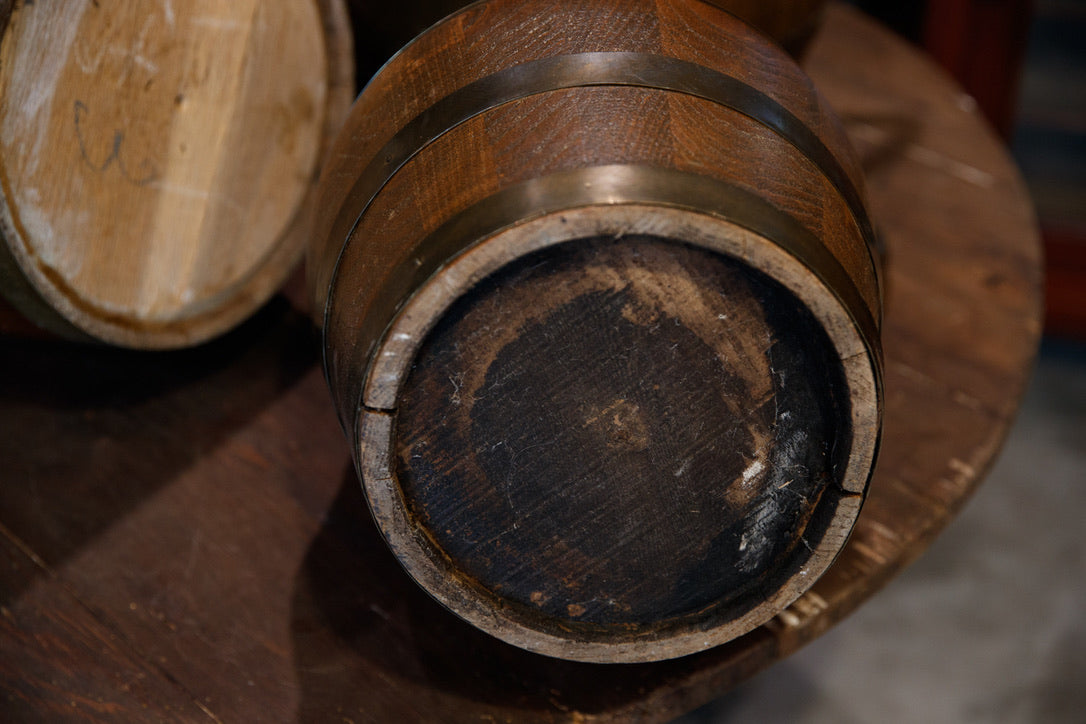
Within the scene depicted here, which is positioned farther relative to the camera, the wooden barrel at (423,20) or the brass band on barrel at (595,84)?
the wooden barrel at (423,20)

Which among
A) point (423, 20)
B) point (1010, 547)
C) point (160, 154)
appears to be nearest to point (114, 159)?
point (160, 154)

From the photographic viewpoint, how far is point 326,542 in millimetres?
1373

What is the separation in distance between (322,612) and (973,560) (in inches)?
76.4

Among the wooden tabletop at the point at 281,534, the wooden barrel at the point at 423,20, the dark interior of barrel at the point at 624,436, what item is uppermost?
the wooden barrel at the point at 423,20

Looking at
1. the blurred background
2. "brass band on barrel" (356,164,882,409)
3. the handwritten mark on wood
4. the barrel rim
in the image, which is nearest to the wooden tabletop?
the barrel rim

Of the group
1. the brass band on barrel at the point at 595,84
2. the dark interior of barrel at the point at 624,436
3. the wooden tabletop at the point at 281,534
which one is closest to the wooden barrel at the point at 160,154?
the wooden tabletop at the point at 281,534

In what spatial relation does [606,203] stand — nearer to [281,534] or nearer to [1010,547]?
[281,534]

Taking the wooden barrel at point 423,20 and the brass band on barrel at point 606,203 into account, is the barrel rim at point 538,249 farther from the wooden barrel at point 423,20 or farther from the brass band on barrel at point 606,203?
the wooden barrel at point 423,20

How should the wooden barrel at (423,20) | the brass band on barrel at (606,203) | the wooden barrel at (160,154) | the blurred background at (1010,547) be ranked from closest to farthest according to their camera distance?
the brass band on barrel at (606,203)
the wooden barrel at (160,154)
the wooden barrel at (423,20)
the blurred background at (1010,547)

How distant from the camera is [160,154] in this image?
1.34 metres

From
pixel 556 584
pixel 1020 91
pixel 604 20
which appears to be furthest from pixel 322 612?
pixel 1020 91

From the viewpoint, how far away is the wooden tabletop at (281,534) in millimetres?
1210

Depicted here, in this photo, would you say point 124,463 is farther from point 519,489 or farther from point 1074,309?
point 1074,309

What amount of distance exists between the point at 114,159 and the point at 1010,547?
7.81ft
